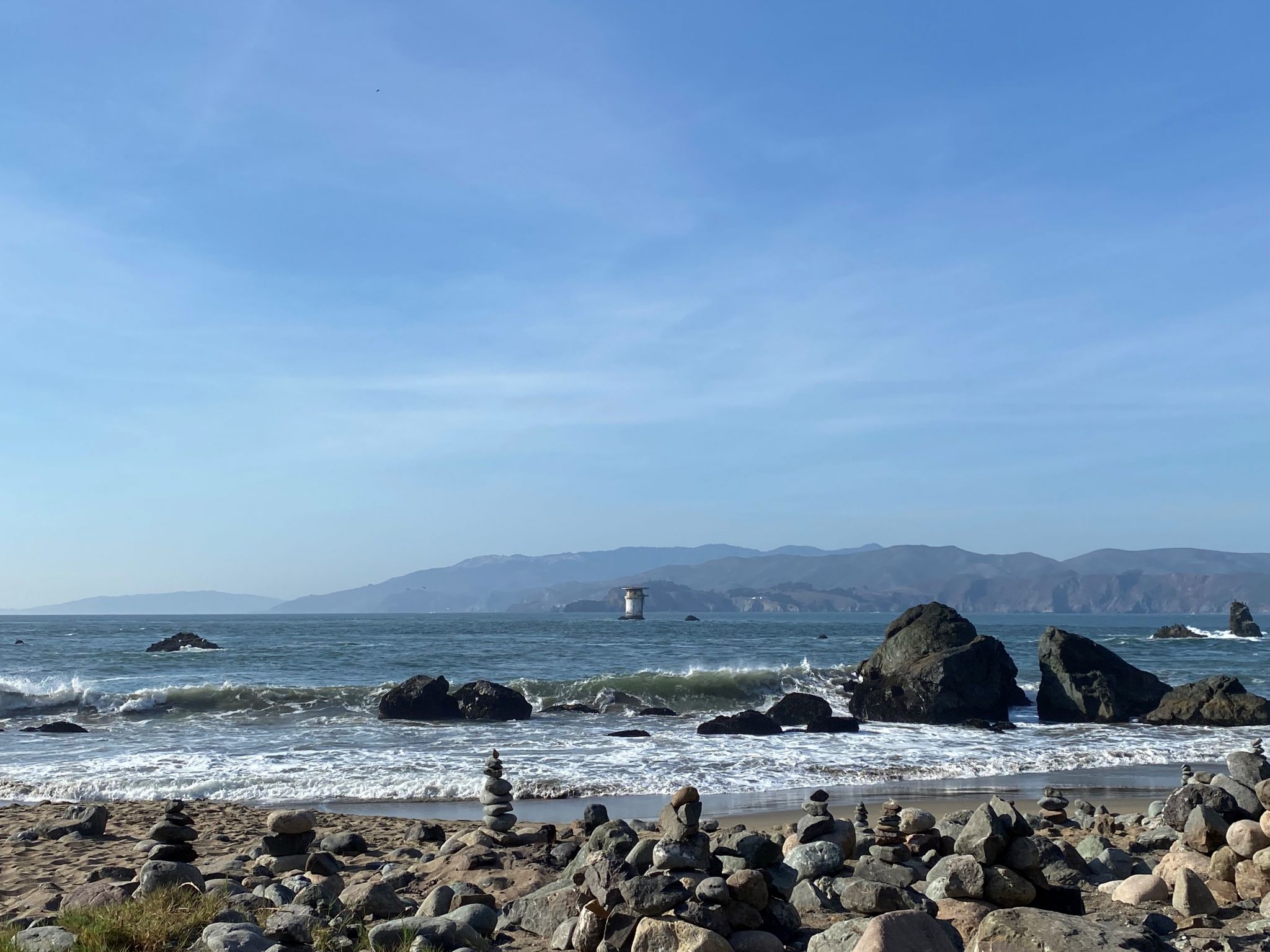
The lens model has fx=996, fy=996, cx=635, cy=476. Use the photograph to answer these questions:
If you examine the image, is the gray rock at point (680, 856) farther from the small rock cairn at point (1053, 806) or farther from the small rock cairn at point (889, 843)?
the small rock cairn at point (1053, 806)

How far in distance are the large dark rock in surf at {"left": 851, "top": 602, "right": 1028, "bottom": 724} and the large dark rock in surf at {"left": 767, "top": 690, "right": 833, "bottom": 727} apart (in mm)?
3364

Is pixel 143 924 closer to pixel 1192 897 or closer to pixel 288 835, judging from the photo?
pixel 288 835

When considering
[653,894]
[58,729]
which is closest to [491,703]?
[58,729]

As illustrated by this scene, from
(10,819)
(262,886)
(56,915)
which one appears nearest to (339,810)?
(10,819)

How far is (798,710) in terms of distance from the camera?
2441cm

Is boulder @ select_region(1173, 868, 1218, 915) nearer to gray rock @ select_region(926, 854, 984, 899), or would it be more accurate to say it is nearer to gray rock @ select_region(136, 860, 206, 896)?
gray rock @ select_region(926, 854, 984, 899)

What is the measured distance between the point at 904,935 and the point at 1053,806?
357 inches

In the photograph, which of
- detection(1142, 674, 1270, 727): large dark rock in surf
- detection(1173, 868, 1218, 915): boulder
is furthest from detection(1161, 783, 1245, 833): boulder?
detection(1142, 674, 1270, 727): large dark rock in surf

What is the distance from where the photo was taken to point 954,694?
26922mm

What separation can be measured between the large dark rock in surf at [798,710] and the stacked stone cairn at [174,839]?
15.6 m

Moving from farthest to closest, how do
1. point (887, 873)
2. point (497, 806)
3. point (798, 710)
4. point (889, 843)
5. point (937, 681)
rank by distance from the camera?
1. point (937, 681)
2. point (798, 710)
3. point (497, 806)
4. point (889, 843)
5. point (887, 873)

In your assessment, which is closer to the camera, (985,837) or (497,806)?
(985,837)

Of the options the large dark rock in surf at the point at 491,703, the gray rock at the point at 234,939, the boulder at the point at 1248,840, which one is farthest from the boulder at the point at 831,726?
the gray rock at the point at 234,939

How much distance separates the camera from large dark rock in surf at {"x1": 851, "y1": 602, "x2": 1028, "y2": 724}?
26797 mm
